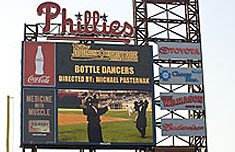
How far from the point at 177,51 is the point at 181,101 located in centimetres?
297

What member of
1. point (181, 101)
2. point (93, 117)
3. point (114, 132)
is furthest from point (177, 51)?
point (93, 117)

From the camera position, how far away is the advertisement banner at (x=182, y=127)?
4525 centimetres

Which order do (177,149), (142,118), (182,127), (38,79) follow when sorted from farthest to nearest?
(182,127), (177,149), (142,118), (38,79)

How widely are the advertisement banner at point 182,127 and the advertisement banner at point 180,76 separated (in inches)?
86.7

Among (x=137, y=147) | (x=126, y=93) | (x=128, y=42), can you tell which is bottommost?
(x=137, y=147)

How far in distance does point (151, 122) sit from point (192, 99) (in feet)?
10.1

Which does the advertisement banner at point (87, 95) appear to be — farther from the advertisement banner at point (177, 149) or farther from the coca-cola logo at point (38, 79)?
the advertisement banner at point (177, 149)

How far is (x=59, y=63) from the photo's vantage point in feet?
144

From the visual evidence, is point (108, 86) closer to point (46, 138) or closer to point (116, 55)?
point (116, 55)

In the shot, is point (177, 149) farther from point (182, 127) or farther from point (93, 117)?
point (93, 117)

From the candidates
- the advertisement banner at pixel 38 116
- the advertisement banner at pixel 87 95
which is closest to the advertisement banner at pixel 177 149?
the advertisement banner at pixel 87 95

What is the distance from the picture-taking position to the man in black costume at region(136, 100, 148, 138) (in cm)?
4406

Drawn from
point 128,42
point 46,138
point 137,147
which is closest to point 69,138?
point 46,138

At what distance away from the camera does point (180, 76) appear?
151ft
